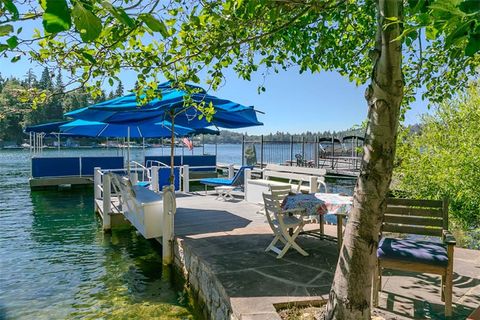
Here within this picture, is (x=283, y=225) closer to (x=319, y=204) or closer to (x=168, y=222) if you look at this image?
(x=319, y=204)

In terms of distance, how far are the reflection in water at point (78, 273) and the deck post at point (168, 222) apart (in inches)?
11.8

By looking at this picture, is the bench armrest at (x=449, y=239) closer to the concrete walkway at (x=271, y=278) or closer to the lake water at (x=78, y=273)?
the concrete walkway at (x=271, y=278)

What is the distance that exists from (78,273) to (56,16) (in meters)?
5.19

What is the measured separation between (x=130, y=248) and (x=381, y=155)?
538cm

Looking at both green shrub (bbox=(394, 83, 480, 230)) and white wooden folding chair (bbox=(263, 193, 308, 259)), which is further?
green shrub (bbox=(394, 83, 480, 230))

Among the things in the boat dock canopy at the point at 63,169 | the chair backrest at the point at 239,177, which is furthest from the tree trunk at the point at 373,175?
the boat dock canopy at the point at 63,169

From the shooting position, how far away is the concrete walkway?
3.14 metres

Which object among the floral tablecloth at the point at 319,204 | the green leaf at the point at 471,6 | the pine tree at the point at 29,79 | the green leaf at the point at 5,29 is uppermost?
the pine tree at the point at 29,79

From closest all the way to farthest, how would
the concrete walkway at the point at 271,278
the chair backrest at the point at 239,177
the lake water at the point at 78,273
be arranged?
the concrete walkway at the point at 271,278
the lake water at the point at 78,273
the chair backrest at the point at 239,177

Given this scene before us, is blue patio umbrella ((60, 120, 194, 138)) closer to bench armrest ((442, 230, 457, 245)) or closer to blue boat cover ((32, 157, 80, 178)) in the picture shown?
blue boat cover ((32, 157, 80, 178))

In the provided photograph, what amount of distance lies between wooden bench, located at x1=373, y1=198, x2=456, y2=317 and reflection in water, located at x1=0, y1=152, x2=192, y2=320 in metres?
2.28

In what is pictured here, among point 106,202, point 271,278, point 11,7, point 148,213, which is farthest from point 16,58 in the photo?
point 106,202

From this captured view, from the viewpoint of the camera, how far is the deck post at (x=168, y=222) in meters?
5.15

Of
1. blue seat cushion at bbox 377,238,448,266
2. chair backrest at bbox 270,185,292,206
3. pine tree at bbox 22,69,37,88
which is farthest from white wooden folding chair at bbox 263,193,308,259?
pine tree at bbox 22,69,37,88
